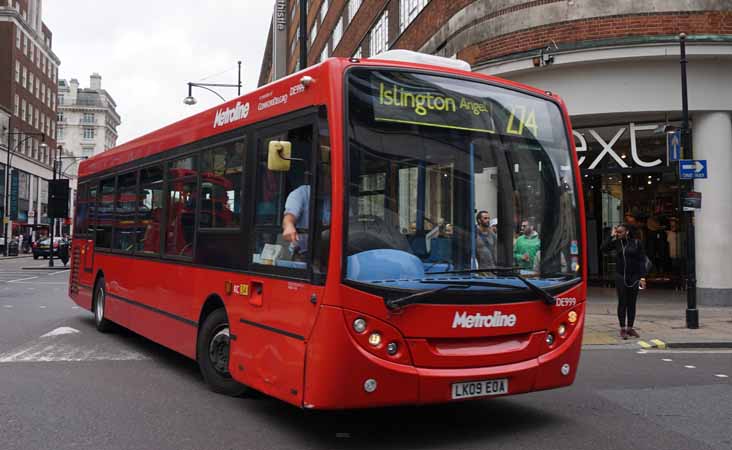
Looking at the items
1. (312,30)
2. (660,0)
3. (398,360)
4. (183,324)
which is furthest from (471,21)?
(312,30)

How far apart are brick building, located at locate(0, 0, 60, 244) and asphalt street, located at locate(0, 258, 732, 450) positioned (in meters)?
56.5

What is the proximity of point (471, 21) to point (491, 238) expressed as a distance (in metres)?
13.4

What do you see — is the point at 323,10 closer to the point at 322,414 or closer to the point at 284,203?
the point at 284,203

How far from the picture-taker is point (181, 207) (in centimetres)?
745

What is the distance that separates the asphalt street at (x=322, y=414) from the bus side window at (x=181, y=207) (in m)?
Answer: 1.44

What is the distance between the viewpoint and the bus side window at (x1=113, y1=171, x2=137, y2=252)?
30.3ft

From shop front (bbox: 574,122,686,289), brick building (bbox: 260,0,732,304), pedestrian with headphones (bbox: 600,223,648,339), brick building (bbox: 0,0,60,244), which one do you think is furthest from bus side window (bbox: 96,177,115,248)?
brick building (bbox: 0,0,60,244)

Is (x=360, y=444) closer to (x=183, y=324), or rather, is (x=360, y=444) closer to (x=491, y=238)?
(x=491, y=238)

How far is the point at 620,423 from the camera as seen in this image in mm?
5781

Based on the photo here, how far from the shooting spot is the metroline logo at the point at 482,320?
16.3 feet

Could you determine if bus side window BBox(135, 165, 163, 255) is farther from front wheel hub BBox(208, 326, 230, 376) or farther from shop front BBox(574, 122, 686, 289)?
shop front BBox(574, 122, 686, 289)

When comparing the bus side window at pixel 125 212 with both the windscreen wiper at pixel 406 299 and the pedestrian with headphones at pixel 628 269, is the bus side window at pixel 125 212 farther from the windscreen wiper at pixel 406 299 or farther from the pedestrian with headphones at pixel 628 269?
the pedestrian with headphones at pixel 628 269

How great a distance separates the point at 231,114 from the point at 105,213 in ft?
15.9

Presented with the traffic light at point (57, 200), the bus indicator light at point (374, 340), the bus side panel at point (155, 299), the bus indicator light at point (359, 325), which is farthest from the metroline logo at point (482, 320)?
the traffic light at point (57, 200)
